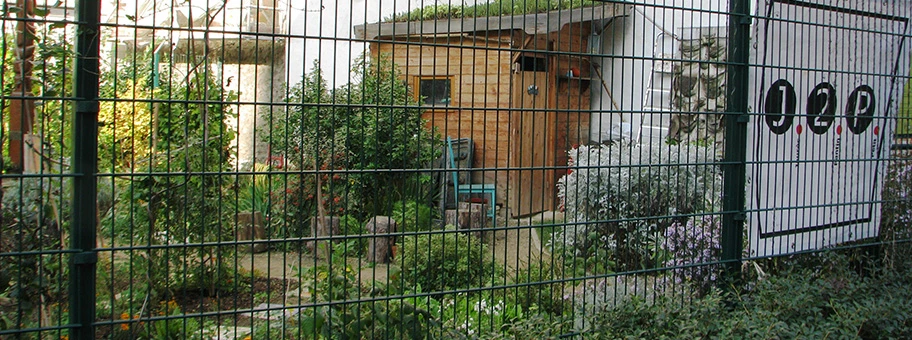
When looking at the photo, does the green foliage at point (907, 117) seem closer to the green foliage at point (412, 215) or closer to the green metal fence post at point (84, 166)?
the green foliage at point (412, 215)

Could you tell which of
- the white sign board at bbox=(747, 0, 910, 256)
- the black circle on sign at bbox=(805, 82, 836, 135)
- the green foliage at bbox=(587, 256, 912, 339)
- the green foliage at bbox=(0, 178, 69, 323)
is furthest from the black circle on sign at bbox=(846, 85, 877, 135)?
the green foliage at bbox=(0, 178, 69, 323)

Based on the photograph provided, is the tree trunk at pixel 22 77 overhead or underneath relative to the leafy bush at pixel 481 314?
overhead

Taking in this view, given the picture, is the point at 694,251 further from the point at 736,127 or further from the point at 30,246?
the point at 30,246

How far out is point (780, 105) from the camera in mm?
4957

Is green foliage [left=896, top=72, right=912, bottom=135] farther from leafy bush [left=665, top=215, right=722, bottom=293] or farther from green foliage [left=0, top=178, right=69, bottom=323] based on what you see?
green foliage [left=0, top=178, right=69, bottom=323]

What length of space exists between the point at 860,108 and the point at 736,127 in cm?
146

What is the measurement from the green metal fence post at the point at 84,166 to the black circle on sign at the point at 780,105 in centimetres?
377

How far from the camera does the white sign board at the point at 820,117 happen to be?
4887 millimetres

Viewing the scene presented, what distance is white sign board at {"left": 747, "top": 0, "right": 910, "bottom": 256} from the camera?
16.0 feet

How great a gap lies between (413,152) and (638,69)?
8.82ft

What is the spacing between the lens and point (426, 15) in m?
10.4

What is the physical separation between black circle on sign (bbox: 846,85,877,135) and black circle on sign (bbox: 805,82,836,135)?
0.19 metres

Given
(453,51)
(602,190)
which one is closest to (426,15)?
(453,51)

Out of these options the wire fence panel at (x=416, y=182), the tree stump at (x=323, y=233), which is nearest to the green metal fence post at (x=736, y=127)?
the wire fence panel at (x=416, y=182)
